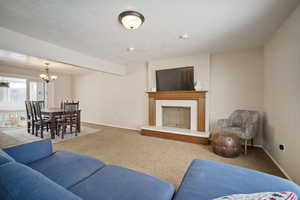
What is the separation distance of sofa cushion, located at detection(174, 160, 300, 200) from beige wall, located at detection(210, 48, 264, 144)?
2.57m

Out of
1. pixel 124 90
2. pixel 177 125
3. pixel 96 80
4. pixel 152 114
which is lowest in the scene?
pixel 177 125

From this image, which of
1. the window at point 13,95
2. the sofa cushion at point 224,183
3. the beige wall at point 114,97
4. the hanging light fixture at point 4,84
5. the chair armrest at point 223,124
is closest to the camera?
the sofa cushion at point 224,183

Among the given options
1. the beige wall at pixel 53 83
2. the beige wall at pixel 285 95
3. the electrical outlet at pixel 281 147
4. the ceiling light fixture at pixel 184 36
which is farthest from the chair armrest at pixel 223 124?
A: the beige wall at pixel 53 83

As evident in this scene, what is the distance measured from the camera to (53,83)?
6.17 meters

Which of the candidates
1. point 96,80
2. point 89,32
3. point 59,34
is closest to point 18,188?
point 89,32

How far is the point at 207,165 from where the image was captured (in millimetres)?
1308

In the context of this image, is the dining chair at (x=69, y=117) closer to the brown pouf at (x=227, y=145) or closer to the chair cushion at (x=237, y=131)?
the brown pouf at (x=227, y=145)

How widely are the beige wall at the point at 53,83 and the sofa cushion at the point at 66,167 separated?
564 cm

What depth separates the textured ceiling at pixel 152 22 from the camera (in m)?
1.62

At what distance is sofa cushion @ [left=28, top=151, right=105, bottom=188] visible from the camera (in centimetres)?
111

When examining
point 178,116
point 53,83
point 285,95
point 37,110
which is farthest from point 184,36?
point 53,83

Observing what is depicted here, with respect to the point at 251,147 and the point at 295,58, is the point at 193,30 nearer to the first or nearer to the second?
the point at 295,58

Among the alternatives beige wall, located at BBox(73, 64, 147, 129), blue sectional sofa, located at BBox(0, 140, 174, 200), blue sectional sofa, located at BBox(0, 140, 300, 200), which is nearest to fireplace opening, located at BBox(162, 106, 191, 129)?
beige wall, located at BBox(73, 64, 147, 129)

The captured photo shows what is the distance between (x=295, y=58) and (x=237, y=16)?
0.97 m
